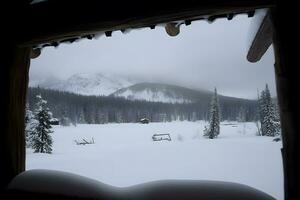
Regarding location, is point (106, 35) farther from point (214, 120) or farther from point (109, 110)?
point (109, 110)

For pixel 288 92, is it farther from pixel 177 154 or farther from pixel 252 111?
pixel 252 111

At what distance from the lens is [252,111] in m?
12.1

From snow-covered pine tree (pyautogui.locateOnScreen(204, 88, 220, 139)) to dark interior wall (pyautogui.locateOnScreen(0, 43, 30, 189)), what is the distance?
1632 centimetres

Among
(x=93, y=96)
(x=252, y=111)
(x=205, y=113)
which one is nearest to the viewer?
(x=252, y=111)

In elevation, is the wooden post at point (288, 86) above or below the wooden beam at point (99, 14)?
below

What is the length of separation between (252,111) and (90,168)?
26.2ft

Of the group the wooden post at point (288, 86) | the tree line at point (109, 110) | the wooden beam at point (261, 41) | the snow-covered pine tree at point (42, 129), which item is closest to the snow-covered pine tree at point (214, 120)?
the tree line at point (109, 110)

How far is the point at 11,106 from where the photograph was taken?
2014 millimetres

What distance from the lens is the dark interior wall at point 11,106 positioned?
1.96 metres

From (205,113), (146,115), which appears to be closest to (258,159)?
(205,113)

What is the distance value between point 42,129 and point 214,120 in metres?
13.0

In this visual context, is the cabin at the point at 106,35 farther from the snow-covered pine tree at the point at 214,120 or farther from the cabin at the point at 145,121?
the cabin at the point at 145,121

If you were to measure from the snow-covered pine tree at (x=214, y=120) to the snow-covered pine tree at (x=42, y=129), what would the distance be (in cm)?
1074

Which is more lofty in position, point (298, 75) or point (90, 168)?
point (298, 75)
